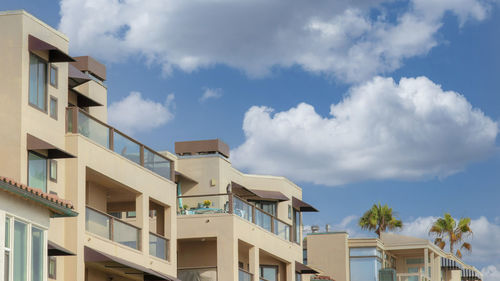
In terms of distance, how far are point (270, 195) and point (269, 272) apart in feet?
13.4

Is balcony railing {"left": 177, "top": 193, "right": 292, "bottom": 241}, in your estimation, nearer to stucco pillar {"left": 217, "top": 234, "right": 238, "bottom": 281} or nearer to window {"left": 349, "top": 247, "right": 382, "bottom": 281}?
stucco pillar {"left": 217, "top": 234, "right": 238, "bottom": 281}

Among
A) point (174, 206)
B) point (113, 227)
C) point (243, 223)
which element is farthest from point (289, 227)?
point (113, 227)

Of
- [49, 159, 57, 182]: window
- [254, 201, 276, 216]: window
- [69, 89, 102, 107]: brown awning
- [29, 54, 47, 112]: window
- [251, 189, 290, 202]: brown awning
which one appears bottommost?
[49, 159, 57, 182]: window

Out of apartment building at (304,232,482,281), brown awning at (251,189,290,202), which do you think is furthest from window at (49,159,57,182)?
apartment building at (304,232,482,281)

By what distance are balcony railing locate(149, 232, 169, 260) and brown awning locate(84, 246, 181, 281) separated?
2.83 ft

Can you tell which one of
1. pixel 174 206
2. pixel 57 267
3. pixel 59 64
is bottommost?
pixel 57 267

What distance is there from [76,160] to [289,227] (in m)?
18.0

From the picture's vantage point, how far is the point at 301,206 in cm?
5166

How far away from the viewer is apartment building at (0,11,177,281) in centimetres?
2861

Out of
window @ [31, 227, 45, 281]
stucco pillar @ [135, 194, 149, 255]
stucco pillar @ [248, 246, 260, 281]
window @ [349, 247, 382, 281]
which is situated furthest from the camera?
window @ [349, 247, 382, 281]

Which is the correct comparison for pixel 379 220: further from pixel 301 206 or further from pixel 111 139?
pixel 111 139

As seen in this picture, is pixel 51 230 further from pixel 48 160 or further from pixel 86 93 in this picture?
pixel 86 93

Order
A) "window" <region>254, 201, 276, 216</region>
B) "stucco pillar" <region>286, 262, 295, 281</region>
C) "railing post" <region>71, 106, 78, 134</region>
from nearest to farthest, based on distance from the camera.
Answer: "railing post" <region>71, 106, 78, 134</region> < "stucco pillar" <region>286, 262, 295, 281</region> < "window" <region>254, 201, 276, 216</region>

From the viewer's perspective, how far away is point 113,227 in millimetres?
32906
